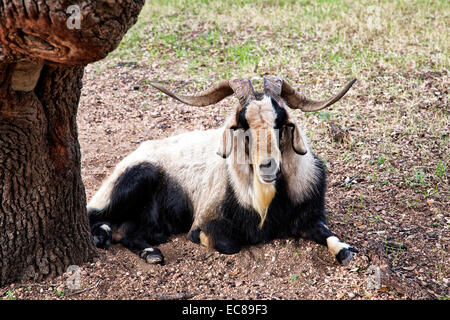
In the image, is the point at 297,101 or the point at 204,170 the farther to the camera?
the point at 204,170

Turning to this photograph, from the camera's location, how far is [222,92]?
5094 mm

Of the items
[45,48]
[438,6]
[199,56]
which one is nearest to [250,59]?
[199,56]

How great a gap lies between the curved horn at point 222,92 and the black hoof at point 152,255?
1576mm

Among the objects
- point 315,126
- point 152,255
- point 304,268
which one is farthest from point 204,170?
point 315,126

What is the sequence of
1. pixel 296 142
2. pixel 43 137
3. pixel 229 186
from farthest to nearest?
pixel 229 186, pixel 296 142, pixel 43 137

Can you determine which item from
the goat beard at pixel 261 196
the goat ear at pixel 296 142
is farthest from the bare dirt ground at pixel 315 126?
the goat ear at pixel 296 142

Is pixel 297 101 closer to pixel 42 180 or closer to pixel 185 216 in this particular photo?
pixel 185 216

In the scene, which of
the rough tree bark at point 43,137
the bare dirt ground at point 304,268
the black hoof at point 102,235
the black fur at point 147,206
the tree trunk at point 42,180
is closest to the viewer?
the rough tree bark at point 43,137

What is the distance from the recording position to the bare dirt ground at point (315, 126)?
14.6ft

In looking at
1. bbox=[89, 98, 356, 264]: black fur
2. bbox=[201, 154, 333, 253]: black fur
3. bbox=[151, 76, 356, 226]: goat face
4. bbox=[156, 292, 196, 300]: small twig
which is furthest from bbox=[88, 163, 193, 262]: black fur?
bbox=[156, 292, 196, 300]: small twig

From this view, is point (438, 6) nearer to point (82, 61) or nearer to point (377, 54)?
point (377, 54)

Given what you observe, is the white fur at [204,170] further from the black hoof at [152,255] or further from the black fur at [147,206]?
the black hoof at [152,255]

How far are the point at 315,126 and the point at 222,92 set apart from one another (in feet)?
9.37
